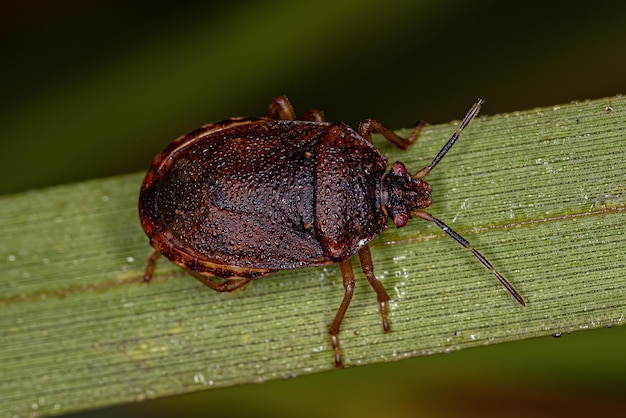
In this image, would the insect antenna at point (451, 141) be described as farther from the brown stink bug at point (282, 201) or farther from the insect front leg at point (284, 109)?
the insect front leg at point (284, 109)

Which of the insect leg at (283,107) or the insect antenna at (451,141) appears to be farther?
the insect leg at (283,107)

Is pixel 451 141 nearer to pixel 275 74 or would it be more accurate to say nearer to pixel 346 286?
pixel 346 286

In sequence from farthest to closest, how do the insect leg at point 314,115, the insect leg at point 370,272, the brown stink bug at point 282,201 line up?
1. the insect leg at point 314,115
2. the insect leg at point 370,272
3. the brown stink bug at point 282,201

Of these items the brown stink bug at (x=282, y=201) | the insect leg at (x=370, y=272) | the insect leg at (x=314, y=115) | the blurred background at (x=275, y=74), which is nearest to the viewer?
the brown stink bug at (x=282, y=201)

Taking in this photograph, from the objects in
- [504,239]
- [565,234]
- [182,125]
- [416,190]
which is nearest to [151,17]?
[182,125]

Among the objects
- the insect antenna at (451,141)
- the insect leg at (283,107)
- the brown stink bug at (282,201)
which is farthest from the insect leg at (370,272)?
the insect leg at (283,107)

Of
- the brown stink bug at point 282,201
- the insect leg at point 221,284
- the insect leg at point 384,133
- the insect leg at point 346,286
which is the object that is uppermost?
the insect leg at point 384,133

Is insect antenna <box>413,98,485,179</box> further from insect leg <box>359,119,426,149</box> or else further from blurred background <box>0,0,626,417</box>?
blurred background <box>0,0,626,417</box>

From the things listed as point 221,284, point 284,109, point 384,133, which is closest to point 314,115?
point 284,109

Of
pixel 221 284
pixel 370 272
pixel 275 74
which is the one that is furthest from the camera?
pixel 275 74
